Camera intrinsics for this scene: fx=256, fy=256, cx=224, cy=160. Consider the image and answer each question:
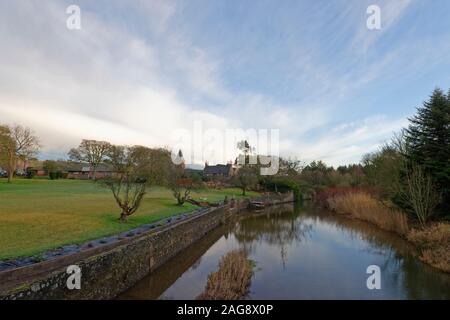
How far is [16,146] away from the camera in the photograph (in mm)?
37625

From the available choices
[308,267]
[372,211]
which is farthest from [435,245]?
[372,211]

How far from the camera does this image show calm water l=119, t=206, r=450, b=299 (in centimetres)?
839

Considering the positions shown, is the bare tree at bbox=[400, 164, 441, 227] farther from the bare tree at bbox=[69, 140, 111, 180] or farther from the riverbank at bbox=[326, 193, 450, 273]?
the bare tree at bbox=[69, 140, 111, 180]

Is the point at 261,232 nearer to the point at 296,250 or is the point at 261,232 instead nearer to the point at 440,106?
the point at 296,250

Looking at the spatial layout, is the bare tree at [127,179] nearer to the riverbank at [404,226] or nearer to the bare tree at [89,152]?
the riverbank at [404,226]

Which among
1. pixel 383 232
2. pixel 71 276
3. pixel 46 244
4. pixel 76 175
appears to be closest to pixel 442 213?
pixel 383 232

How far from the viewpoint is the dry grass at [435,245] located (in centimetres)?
1041

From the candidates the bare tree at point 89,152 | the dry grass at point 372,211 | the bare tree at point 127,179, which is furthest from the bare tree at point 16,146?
the dry grass at point 372,211

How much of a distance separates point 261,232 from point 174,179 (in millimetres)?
8570

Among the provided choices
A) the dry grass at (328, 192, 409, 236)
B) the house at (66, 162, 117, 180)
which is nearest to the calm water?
the dry grass at (328, 192, 409, 236)

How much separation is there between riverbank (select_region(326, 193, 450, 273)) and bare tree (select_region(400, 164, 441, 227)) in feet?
2.23

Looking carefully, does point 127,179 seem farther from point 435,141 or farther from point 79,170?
point 79,170

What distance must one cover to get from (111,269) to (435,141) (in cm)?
1872

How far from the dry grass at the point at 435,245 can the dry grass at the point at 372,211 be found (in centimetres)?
298
